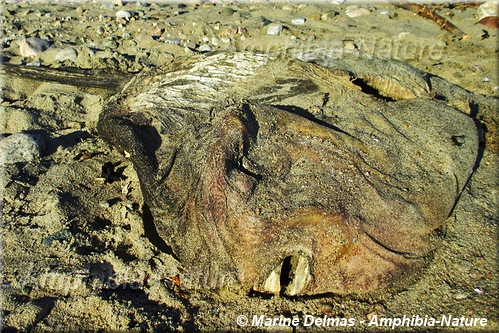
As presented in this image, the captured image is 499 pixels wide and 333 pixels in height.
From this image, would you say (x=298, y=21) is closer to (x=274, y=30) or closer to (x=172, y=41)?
(x=274, y=30)

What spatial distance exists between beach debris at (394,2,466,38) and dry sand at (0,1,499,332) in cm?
10

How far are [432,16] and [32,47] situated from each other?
5.54 m

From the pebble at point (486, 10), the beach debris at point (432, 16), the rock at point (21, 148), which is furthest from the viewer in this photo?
the pebble at point (486, 10)

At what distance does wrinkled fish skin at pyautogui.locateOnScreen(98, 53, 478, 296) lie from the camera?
2402mm

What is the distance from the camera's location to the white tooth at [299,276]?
8.02 feet

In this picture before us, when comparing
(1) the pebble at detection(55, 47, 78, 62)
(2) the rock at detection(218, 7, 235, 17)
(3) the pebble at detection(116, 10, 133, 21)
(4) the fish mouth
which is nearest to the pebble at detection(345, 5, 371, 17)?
(2) the rock at detection(218, 7, 235, 17)

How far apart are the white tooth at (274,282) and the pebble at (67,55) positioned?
12.9 feet

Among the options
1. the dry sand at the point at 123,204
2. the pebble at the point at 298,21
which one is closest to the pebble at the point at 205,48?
the dry sand at the point at 123,204

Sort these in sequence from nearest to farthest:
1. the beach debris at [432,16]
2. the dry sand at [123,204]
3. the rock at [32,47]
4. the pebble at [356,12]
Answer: the dry sand at [123,204] < the rock at [32,47] < the beach debris at [432,16] < the pebble at [356,12]

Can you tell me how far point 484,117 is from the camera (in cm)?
395

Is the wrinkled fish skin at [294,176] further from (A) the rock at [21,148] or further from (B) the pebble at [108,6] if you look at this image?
(B) the pebble at [108,6]

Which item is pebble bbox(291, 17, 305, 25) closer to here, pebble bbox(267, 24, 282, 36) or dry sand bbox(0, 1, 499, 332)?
dry sand bbox(0, 1, 499, 332)

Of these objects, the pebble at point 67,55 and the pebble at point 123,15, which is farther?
the pebble at point 123,15

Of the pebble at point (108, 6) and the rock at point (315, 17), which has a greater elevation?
the rock at point (315, 17)
